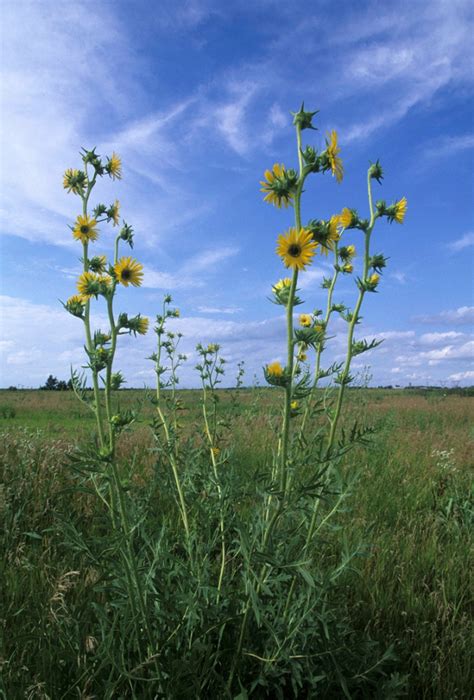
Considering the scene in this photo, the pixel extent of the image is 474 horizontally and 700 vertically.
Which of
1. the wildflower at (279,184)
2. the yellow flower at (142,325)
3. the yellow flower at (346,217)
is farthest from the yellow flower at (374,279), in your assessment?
the yellow flower at (142,325)

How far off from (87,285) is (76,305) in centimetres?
9

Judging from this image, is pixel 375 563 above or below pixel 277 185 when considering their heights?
below

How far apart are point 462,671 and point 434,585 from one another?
64 cm

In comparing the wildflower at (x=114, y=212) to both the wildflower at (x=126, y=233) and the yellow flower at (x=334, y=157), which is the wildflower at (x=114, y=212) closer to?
the wildflower at (x=126, y=233)

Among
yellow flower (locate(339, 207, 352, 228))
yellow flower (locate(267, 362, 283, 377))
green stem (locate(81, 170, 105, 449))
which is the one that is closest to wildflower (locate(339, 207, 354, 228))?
yellow flower (locate(339, 207, 352, 228))

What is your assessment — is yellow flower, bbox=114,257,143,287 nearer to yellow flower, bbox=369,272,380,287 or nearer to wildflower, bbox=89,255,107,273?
wildflower, bbox=89,255,107,273

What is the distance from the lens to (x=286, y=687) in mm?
2100

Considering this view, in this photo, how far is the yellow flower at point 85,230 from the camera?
2.37 meters

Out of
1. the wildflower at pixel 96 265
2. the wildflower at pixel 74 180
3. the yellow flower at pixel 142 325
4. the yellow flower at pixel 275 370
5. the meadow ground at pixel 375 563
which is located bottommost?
the meadow ground at pixel 375 563

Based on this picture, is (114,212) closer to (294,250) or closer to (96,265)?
(96,265)

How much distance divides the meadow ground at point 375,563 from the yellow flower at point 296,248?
0.98 m

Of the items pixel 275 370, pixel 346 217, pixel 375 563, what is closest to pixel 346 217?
pixel 346 217

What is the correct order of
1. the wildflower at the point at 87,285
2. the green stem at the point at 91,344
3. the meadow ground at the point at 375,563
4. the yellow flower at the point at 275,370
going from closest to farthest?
the yellow flower at the point at 275,370
the green stem at the point at 91,344
the wildflower at the point at 87,285
the meadow ground at the point at 375,563

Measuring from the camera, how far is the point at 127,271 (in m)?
2.12
